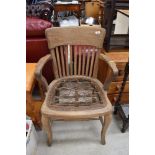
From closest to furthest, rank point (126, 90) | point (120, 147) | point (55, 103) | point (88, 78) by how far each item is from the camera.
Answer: point (55, 103), point (120, 147), point (88, 78), point (126, 90)

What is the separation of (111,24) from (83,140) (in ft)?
3.56

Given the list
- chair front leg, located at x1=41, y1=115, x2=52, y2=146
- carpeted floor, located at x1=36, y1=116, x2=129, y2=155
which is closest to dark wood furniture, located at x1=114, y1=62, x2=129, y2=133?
carpeted floor, located at x1=36, y1=116, x2=129, y2=155

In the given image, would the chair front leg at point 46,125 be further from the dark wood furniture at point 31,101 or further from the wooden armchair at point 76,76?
the dark wood furniture at point 31,101

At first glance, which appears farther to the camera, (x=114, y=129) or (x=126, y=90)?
(x=126, y=90)

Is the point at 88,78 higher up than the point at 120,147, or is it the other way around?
the point at 88,78

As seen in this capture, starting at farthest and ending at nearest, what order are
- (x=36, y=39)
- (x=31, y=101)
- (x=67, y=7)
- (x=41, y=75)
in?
(x=67, y=7) → (x=36, y=39) → (x=31, y=101) → (x=41, y=75)

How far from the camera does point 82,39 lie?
1.76m

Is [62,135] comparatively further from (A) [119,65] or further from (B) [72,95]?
A: (A) [119,65]

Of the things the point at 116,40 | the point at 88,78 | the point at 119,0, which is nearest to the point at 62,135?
the point at 88,78

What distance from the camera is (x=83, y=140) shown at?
5.84ft

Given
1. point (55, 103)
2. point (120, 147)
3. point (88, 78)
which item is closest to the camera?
point (55, 103)

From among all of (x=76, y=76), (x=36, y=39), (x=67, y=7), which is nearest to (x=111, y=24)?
(x=76, y=76)

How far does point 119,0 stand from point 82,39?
0.50 meters

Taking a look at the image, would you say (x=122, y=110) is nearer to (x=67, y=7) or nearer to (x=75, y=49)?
(x=75, y=49)
